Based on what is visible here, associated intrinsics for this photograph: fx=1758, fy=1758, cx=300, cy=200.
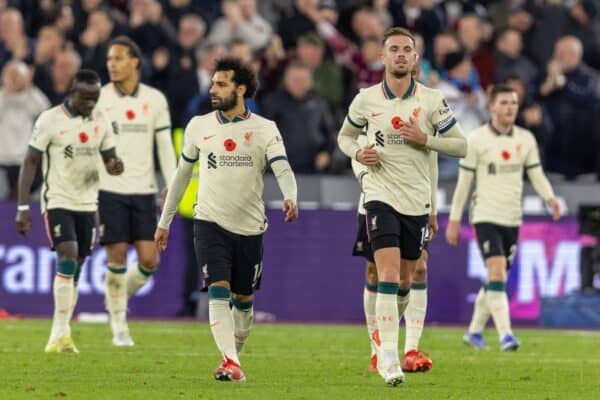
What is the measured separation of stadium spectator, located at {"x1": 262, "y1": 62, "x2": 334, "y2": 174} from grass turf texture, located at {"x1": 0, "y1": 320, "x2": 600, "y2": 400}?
3.79m

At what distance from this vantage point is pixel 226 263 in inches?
510

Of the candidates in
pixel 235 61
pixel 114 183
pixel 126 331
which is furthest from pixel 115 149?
pixel 235 61

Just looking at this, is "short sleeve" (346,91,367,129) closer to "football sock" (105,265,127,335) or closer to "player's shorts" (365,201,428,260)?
"player's shorts" (365,201,428,260)

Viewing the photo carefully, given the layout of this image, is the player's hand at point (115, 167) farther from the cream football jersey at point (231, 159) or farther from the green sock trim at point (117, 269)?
the cream football jersey at point (231, 159)

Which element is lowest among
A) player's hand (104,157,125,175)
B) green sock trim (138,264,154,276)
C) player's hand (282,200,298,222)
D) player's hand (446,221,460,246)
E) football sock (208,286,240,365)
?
green sock trim (138,264,154,276)

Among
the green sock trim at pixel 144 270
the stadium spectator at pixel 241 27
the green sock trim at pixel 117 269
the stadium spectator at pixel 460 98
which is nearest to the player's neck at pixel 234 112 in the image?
the green sock trim at pixel 117 269

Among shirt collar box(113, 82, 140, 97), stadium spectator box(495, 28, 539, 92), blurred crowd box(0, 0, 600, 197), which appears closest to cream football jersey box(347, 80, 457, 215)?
shirt collar box(113, 82, 140, 97)

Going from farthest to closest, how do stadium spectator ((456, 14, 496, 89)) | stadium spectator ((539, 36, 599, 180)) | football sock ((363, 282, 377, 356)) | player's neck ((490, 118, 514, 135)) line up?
stadium spectator ((456, 14, 496, 89)) < stadium spectator ((539, 36, 599, 180)) < player's neck ((490, 118, 514, 135)) < football sock ((363, 282, 377, 356))

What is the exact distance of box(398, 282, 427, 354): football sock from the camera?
14375 mm

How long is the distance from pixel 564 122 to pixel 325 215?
4.46 m

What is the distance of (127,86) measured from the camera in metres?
17.2

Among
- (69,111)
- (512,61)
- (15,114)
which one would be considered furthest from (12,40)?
(69,111)

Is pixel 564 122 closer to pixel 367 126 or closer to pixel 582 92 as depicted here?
pixel 582 92

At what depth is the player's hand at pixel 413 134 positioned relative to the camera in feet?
42.4
